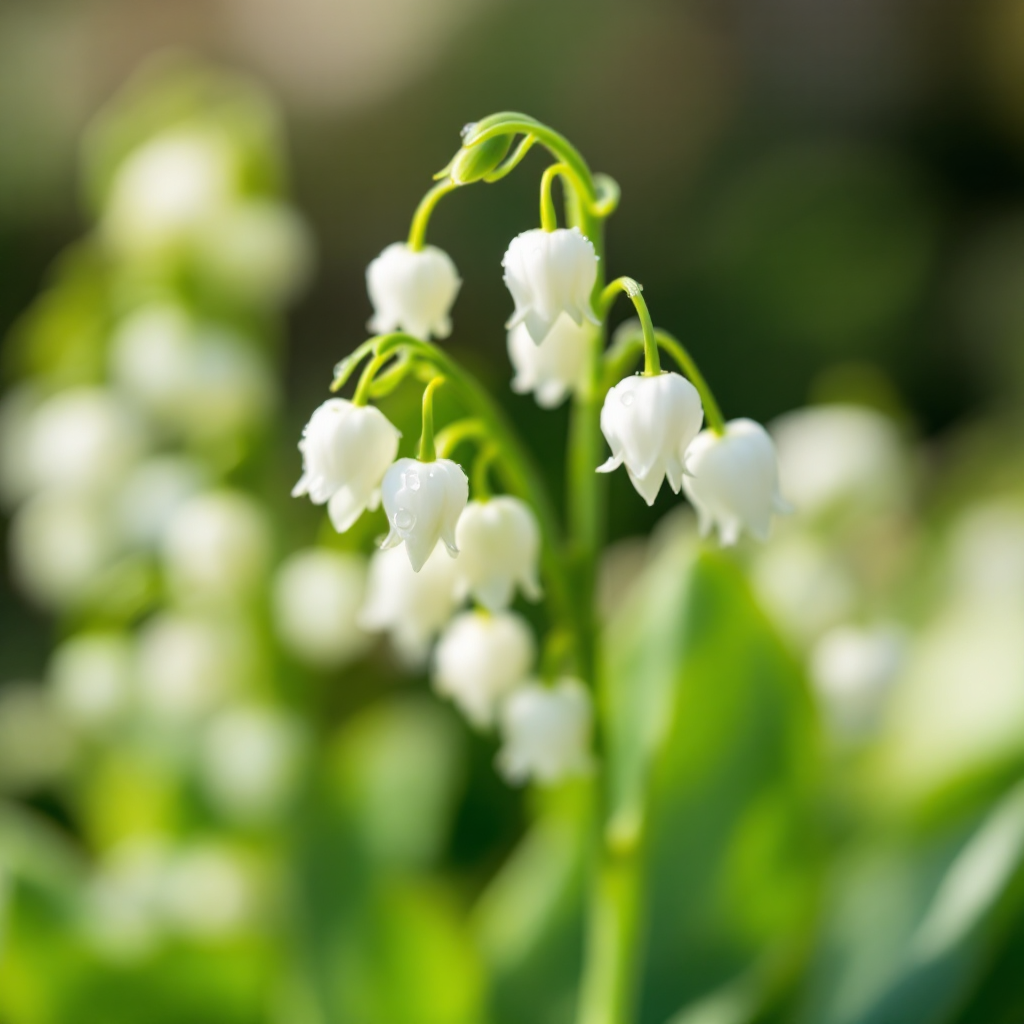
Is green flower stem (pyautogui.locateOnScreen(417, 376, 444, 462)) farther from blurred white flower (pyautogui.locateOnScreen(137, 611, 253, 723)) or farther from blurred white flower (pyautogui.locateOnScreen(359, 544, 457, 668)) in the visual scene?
blurred white flower (pyautogui.locateOnScreen(137, 611, 253, 723))

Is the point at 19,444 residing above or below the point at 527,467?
above

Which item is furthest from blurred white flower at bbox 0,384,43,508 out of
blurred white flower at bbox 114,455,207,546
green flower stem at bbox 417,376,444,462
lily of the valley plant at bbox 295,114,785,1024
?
green flower stem at bbox 417,376,444,462

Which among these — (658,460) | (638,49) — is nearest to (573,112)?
(638,49)

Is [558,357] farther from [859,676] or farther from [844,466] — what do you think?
[844,466]

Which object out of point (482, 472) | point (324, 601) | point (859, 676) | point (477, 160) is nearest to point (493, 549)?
point (482, 472)

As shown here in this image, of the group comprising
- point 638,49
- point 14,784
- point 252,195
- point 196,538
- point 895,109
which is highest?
point 638,49

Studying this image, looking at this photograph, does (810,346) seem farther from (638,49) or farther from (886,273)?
(638,49)
